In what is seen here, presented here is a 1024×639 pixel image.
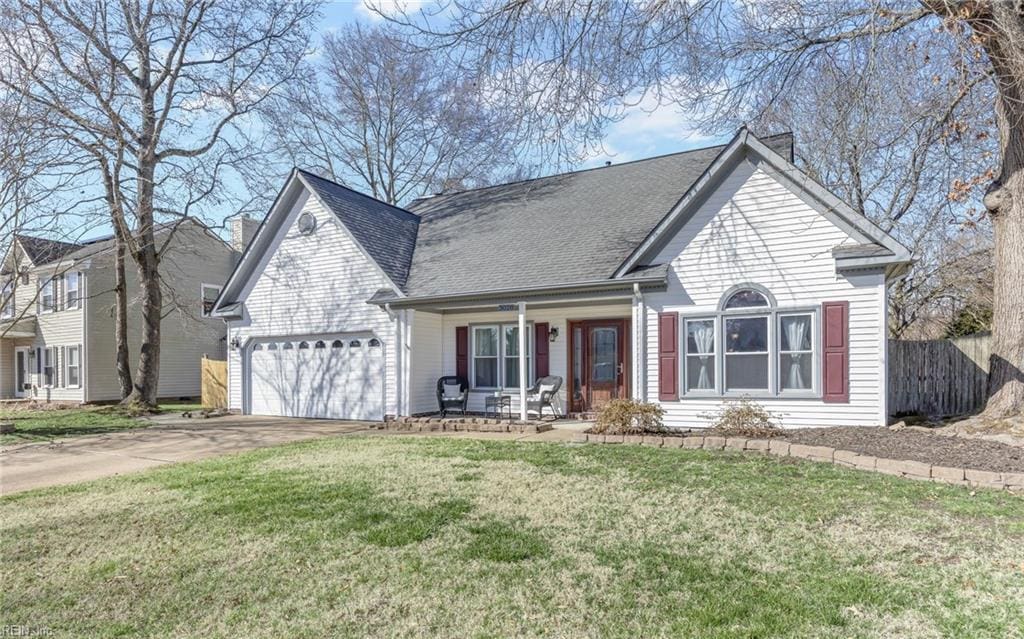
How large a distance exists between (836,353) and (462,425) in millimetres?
7010

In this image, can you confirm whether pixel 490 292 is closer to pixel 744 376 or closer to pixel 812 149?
pixel 744 376

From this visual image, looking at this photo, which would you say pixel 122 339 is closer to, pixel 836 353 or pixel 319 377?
pixel 319 377

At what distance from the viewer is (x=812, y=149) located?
18.1m

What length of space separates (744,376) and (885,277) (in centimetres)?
280

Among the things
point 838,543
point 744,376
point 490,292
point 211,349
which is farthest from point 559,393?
point 211,349

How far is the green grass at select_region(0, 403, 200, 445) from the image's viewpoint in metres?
12.7

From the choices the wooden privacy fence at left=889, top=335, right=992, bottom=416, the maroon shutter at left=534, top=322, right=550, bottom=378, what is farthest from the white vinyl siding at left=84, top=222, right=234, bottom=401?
the wooden privacy fence at left=889, top=335, right=992, bottom=416

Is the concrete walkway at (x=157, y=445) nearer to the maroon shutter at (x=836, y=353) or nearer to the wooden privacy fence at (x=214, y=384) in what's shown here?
the wooden privacy fence at (x=214, y=384)

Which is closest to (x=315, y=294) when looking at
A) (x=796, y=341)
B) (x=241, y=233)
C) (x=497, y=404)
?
(x=497, y=404)

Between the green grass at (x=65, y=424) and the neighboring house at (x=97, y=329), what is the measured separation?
16.0 ft

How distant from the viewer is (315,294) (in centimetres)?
1541

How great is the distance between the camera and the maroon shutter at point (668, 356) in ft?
36.7

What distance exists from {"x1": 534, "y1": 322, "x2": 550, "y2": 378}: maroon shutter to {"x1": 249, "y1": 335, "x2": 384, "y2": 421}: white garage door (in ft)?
12.6

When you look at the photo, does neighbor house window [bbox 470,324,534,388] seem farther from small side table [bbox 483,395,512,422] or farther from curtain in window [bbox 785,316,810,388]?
curtain in window [bbox 785,316,810,388]
